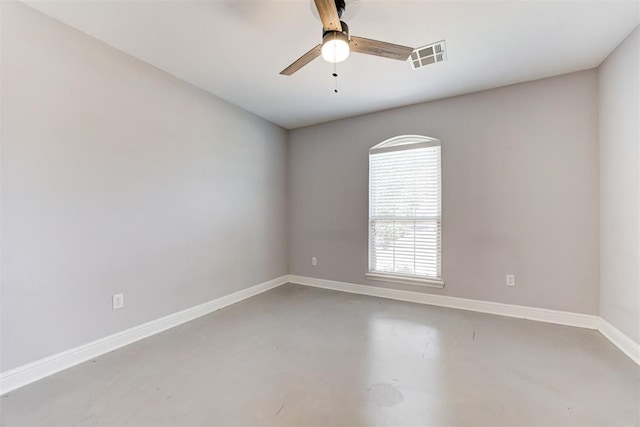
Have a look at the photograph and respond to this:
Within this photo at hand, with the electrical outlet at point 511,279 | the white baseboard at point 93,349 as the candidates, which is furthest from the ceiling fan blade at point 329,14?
the electrical outlet at point 511,279

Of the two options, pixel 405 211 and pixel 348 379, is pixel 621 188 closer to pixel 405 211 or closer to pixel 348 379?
pixel 405 211

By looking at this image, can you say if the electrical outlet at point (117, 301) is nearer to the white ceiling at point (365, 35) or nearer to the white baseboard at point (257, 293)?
the white baseboard at point (257, 293)

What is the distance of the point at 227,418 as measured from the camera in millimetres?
1507

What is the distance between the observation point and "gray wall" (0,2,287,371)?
1.83 meters

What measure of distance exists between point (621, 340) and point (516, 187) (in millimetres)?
1556

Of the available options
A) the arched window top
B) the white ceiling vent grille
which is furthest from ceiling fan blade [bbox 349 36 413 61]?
the arched window top

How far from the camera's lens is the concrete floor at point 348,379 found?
1521 mm

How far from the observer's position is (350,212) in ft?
13.1

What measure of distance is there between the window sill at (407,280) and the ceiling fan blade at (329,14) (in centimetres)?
292

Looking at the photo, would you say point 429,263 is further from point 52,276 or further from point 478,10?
point 52,276

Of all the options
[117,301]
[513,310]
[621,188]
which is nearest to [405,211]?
[513,310]

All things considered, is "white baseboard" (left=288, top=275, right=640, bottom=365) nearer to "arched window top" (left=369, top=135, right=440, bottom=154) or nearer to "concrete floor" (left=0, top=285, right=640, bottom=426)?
"concrete floor" (left=0, top=285, right=640, bottom=426)

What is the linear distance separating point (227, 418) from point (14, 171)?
6.89 ft

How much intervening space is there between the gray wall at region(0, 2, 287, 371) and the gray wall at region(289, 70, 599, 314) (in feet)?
6.93
